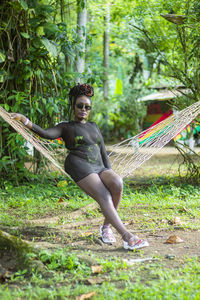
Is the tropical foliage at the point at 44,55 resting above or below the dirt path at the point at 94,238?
above

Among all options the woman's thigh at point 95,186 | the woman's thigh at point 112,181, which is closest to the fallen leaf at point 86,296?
the woman's thigh at point 95,186

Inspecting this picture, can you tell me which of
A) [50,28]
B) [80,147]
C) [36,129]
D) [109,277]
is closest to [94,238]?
[80,147]

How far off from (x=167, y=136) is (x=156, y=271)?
5.70ft

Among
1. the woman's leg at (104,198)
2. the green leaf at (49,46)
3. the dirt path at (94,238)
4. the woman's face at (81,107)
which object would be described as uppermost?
the green leaf at (49,46)

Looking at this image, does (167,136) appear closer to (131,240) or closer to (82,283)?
(131,240)

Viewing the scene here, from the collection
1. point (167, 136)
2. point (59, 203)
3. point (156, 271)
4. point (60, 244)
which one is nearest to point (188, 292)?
point (156, 271)

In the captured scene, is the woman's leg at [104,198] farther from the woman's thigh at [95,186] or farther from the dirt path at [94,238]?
the dirt path at [94,238]

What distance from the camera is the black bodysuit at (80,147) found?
2.65 metres

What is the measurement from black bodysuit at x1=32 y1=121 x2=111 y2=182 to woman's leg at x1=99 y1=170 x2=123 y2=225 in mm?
65

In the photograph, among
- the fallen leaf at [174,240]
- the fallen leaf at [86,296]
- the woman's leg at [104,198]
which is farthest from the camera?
the fallen leaf at [174,240]

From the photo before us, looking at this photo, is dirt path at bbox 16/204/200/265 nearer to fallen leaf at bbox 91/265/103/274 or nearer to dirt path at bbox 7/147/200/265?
dirt path at bbox 7/147/200/265

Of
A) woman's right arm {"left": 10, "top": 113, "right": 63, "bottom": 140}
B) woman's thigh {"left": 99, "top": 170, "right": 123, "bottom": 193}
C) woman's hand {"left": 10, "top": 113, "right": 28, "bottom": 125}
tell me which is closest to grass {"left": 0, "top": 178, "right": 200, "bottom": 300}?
woman's thigh {"left": 99, "top": 170, "right": 123, "bottom": 193}

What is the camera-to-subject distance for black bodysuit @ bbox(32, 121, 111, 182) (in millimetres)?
2654

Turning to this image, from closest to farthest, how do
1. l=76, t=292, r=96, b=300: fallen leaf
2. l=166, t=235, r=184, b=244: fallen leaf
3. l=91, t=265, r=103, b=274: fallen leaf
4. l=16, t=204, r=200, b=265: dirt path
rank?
l=76, t=292, r=96, b=300: fallen leaf
l=91, t=265, r=103, b=274: fallen leaf
l=16, t=204, r=200, b=265: dirt path
l=166, t=235, r=184, b=244: fallen leaf
